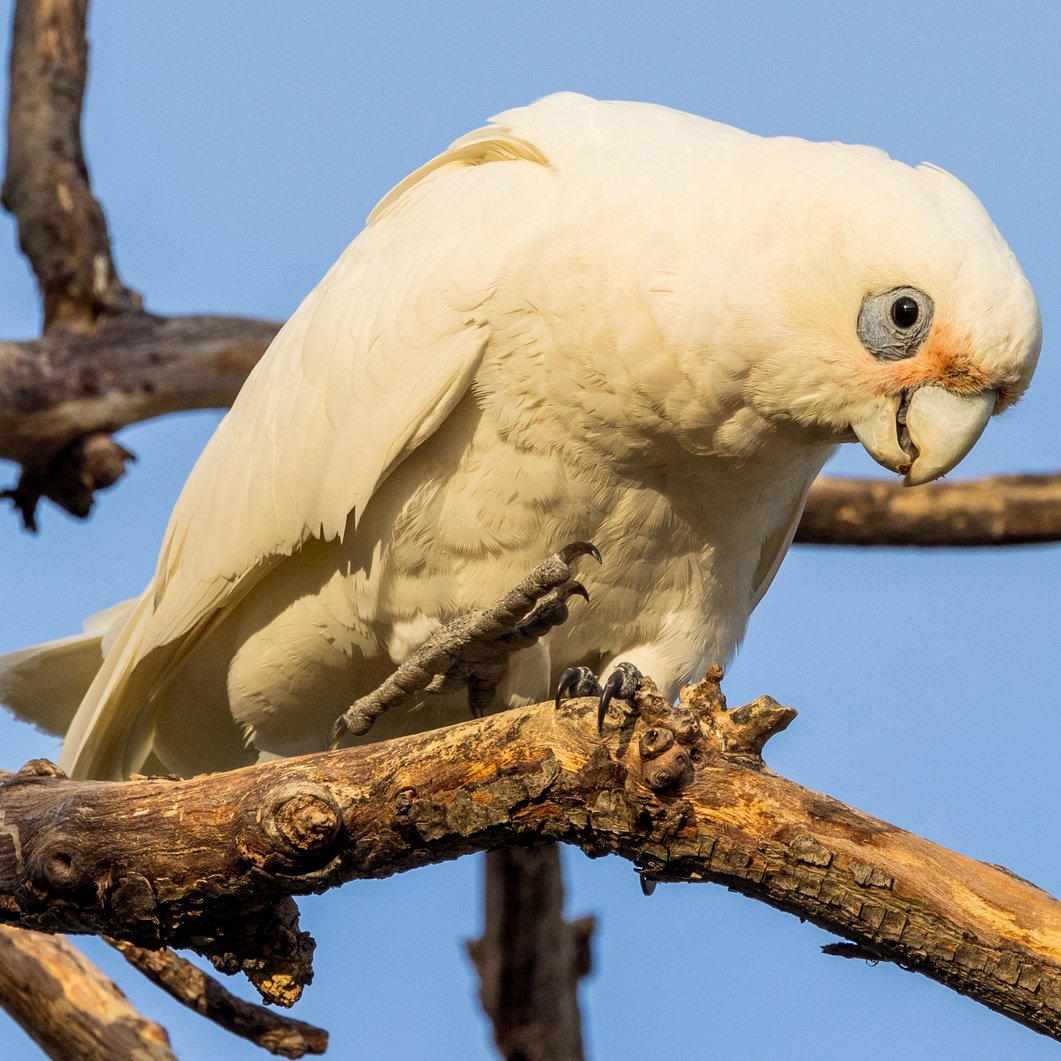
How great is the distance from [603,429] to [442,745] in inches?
37.6

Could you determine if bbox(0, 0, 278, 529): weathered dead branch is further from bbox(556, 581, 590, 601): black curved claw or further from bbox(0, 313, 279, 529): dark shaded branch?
bbox(556, 581, 590, 601): black curved claw

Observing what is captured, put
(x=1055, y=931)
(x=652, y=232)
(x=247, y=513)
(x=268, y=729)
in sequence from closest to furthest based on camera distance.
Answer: (x=1055, y=931)
(x=652, y=232)
(x=247, y=513)
(x=268, y=729)

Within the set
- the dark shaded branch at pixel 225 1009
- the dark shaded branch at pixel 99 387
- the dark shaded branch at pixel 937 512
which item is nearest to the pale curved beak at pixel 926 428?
the dark shaded branch at pixel 225 1009

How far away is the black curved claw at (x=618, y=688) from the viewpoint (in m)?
2.42

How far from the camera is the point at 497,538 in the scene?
3359 mm

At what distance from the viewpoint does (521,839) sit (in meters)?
2.52

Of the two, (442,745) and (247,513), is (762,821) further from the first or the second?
(247,513)

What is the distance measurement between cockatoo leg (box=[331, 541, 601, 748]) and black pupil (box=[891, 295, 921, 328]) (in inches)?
33.2

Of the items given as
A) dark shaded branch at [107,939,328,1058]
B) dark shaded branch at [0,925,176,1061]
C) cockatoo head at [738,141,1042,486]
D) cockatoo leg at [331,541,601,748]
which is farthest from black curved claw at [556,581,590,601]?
dark shaded branch at [0,925,176,1061]

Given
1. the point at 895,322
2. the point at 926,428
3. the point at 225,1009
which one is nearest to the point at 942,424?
the point at 926,428

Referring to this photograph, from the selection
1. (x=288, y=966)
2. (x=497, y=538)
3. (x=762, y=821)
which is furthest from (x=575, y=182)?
(x=288, y=966)

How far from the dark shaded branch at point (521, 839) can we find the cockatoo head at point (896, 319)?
2.62 ft

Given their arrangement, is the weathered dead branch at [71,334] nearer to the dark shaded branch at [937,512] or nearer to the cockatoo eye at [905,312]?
the dark shaded branch at [937,512]

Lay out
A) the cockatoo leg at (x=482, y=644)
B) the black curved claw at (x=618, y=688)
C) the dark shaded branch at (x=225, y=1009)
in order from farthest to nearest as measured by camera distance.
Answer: the dark shaded branch at (x=225, y=1009) → the cockatoo leg at (x=482, y=644) → the black curved claw at (x=618, y=688)
